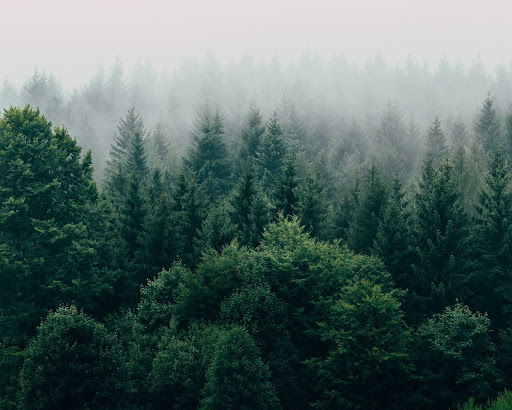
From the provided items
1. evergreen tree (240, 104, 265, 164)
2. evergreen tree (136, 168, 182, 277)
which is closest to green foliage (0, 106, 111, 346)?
evergreen tree (136, 168, 182, 277)

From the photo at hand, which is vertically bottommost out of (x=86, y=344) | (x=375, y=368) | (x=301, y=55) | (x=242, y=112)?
(x=375, y=368)

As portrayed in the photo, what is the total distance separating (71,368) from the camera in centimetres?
3022

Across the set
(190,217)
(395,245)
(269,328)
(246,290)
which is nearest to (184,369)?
(269,328)

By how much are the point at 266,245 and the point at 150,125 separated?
295ft

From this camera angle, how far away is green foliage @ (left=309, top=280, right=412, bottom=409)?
3275 centimetres

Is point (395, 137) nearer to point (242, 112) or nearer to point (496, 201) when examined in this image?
point (242, 112)

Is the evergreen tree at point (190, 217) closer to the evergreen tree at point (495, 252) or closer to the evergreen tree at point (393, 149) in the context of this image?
the evergreen tree at point (495, 252)

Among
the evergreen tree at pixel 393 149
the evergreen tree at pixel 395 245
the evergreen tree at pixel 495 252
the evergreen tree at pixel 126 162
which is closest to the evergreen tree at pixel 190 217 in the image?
the evergreen tree at pixel 126 162

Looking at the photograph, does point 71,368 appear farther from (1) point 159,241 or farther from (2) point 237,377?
(1) point 159,241

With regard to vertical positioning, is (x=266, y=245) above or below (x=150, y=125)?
below

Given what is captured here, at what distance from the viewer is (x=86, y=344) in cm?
3134

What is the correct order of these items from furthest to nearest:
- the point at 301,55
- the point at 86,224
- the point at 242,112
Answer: the point at 301,55, the point at 242,112, the point at 86,224

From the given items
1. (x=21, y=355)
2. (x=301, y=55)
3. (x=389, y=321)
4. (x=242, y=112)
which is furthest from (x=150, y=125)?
(x=389, y=321)

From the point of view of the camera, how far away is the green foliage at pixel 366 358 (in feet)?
107
